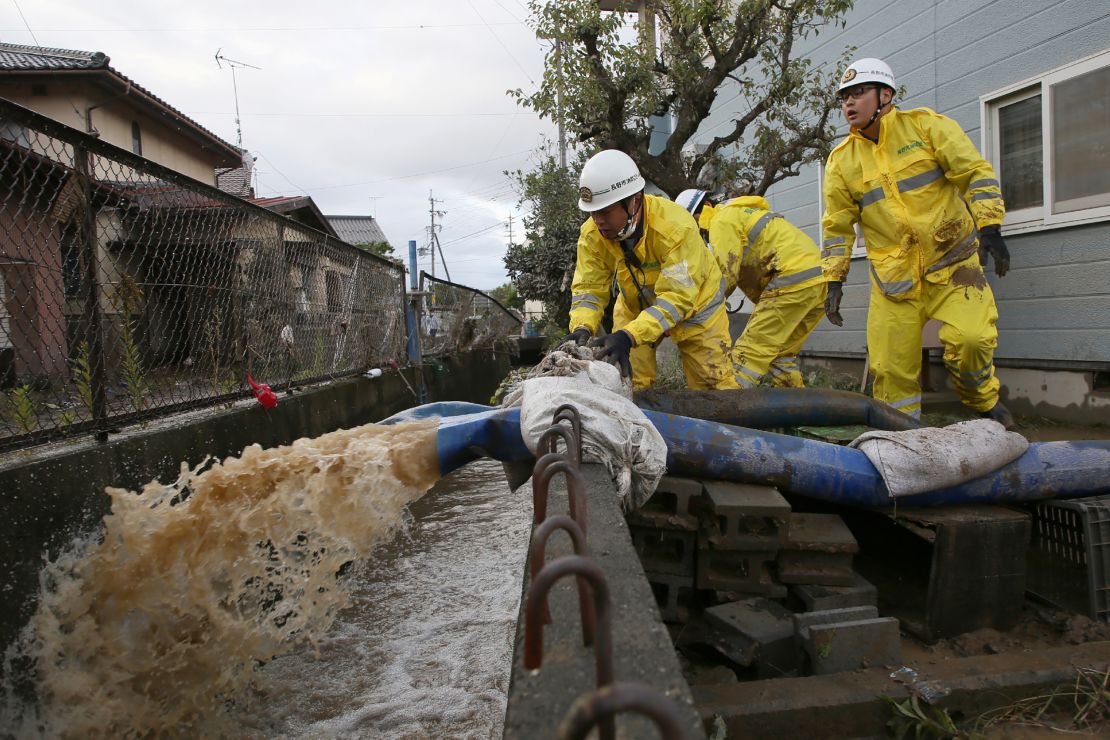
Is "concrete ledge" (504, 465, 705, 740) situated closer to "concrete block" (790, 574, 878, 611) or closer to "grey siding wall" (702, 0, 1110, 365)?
"concrete block" (790, 574, 878, 611)

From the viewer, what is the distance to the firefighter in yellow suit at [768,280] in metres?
5.31

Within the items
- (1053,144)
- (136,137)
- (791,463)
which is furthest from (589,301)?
(136,137)

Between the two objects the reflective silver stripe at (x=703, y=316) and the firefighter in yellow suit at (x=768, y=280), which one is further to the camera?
the firefighter in yellow suit at (x=768, y=280)

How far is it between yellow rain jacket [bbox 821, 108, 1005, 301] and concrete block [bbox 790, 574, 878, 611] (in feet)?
7.21

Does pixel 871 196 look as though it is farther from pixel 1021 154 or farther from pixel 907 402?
pixel 1021 154

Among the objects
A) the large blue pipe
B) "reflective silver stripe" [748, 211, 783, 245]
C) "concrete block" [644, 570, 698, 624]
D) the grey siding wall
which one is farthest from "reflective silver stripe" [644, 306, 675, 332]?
the grey siding wall

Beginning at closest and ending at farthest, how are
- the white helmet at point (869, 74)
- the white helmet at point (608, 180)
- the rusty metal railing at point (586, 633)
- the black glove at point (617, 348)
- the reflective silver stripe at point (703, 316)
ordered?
the rusty metal railing at point (586, 633) < the black glove at point (617, 348) < the white helmet at point (608, 180) < the white helmet at point (869, 74) < the reflective silver stripe at point (703, 316)

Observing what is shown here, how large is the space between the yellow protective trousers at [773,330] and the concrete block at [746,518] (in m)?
2.74

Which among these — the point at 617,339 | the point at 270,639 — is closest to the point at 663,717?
the point at 270,639

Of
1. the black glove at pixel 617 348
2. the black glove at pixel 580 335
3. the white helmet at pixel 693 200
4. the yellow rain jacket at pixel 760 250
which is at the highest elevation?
the white helmet at pixel 693 200

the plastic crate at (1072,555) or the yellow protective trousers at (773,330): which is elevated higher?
the yellow protective trousers at (773,330)

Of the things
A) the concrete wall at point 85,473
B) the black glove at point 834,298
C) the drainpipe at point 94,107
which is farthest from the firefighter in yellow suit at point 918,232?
the drainpipe at point 94,107

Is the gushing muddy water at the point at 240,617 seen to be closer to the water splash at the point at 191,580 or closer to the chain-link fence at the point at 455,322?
the water splash at the point at 191,580

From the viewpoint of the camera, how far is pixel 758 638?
7.48ft
